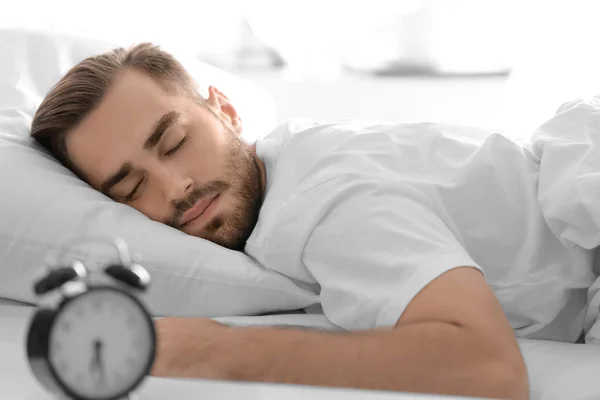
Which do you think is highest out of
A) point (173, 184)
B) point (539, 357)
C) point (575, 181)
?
point (575, 181)

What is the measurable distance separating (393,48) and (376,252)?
1863 millimetres

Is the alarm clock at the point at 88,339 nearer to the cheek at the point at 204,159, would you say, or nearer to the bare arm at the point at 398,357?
the bare arm at the point at 398,357

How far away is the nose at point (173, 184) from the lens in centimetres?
124

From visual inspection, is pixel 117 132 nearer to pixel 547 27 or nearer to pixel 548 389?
pixel 548 389

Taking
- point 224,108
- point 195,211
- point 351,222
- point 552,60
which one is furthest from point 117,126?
point 552,60

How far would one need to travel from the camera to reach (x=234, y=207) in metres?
1.27

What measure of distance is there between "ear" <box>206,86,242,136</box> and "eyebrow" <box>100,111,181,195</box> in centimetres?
20

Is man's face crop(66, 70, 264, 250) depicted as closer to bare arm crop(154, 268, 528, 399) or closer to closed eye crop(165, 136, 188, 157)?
closed eye crop(165, 136, 188, 157)

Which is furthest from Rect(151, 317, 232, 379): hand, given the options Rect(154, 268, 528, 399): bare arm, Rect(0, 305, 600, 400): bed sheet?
Rect(0, 305, 600, 400): bed sheet

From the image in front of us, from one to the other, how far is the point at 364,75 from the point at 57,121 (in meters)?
1.61

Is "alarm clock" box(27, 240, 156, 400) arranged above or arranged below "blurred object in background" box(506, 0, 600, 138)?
above

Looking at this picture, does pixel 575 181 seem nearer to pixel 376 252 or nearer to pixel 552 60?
pixel 376 252

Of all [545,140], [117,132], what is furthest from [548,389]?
[117,132]

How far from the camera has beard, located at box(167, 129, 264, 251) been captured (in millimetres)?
1265
